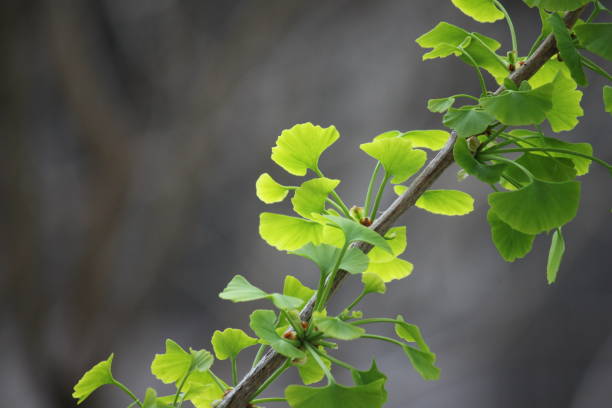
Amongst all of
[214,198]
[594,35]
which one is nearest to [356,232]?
[594,35]

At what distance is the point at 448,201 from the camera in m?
0.29

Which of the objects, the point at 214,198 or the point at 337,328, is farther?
the point at 214,198

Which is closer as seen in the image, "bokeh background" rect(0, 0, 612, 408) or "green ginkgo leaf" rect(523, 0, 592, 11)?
"green ginkgo leaf" rect(523, 0, 592, 11)

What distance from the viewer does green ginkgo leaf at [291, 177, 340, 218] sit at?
0.25 meters

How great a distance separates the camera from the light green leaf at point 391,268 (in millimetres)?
309

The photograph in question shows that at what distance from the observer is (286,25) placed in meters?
1.61

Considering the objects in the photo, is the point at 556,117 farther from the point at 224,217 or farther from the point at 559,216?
the point at 224,217

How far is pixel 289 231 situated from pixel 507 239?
101 millimetres

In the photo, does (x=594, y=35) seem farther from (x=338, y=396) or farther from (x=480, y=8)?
(x=338, y=396)

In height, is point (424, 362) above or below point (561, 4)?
below

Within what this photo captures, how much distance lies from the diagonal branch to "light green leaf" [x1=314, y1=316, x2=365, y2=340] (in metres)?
0.04

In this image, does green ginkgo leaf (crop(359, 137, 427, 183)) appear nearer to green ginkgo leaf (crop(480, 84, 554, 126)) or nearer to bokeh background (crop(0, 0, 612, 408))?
green ginkgo leaf (crop(480, 84, 554, 126))

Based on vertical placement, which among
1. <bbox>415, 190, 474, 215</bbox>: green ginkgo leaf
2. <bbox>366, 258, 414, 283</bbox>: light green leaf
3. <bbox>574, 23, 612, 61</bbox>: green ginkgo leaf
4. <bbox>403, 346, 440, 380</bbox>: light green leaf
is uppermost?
<bbox>574, 23, 612, 61</bbox>: green ginkgo leaf

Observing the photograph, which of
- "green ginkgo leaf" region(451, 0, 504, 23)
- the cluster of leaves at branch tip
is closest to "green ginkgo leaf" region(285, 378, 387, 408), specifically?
the cluster of leaves at branch tip
